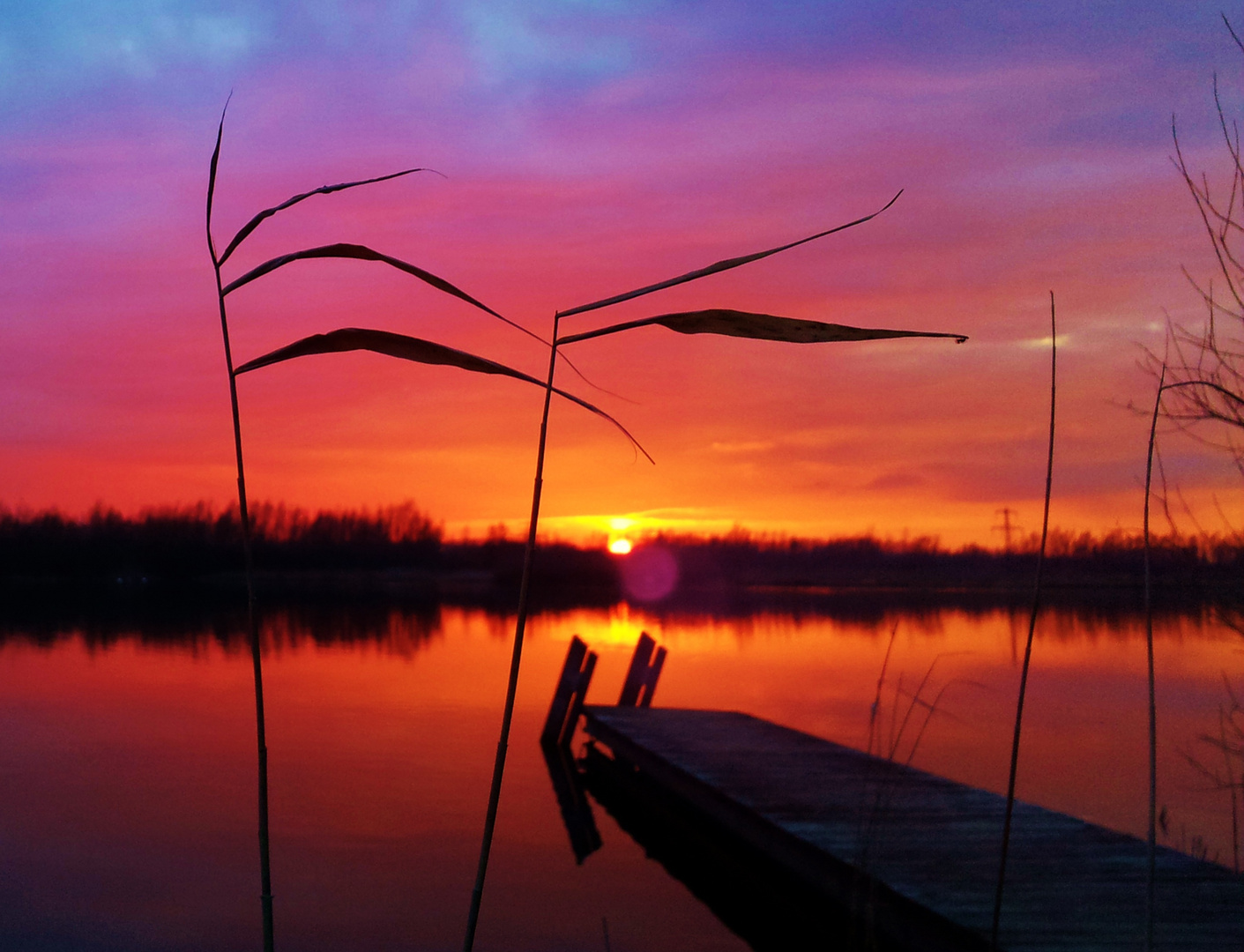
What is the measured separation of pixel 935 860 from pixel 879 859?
37cm

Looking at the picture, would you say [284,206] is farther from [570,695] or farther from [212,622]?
[212,622]

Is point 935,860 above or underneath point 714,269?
underneath

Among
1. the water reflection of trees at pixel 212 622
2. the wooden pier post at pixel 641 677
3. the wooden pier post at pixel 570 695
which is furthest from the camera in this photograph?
the water reflection of trees at pixel 212 622

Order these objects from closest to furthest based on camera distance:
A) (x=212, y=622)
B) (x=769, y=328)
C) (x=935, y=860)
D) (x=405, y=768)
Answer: (x=769, y=328) < (x=935, y=860) < (x=405, y=768) < (x=212, y=622)

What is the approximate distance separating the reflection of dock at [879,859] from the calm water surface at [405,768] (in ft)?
1.77

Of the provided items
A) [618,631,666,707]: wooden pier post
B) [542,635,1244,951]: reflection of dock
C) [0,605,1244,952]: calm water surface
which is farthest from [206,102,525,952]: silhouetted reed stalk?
[618,631,666,707]: wooden pier post

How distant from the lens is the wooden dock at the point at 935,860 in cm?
513

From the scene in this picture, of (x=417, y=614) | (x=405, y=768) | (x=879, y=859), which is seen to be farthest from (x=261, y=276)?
(x=417, y=614)

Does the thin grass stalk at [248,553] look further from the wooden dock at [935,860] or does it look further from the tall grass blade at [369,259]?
the wooden dock at [935,860]

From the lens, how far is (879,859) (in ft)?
20.3

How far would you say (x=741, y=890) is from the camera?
862cm

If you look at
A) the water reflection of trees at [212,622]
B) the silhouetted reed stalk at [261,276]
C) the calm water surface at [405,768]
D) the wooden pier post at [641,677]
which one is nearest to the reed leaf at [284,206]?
the silhouetted reed stalk at [261,276]

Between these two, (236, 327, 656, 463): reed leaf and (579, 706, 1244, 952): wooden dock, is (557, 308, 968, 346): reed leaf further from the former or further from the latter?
(579, 706, 1244, 952): wooden dock

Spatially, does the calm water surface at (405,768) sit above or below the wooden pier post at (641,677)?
below
